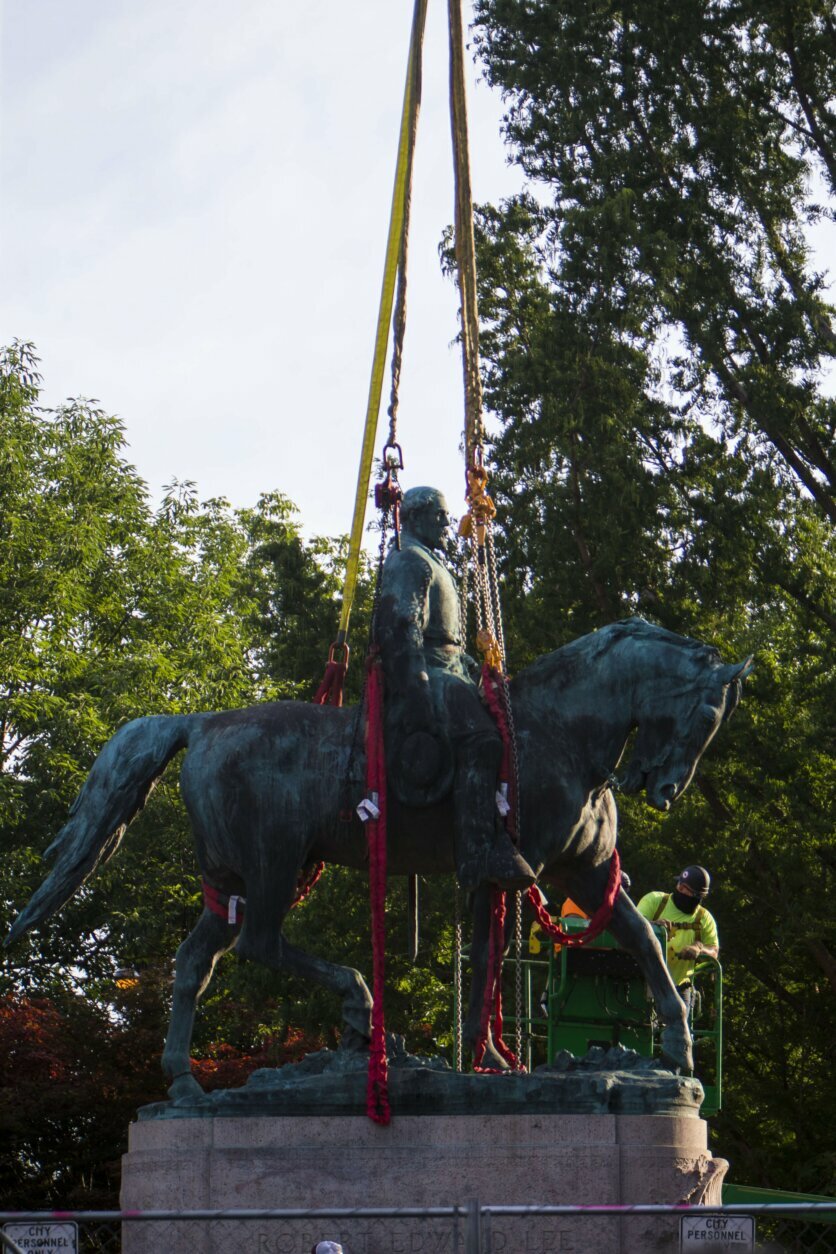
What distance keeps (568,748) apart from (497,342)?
1551 centimetres

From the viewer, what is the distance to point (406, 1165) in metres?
8.98

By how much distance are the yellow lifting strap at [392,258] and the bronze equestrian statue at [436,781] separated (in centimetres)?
110

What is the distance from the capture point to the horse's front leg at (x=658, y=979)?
9.66m

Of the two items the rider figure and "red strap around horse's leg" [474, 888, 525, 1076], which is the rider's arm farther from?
"red strap around horse's leg" [474, 888, 525, 1076]

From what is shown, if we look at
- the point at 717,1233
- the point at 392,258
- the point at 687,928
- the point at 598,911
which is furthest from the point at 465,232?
the point at 717,1233

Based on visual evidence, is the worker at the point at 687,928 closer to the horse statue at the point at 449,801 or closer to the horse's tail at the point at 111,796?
the horse statue at the point at 449,801

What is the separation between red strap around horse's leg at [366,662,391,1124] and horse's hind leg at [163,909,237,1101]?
908 millimetres

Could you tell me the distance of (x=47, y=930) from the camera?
26.5 metres

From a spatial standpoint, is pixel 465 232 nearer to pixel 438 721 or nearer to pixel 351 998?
pixel 438 721

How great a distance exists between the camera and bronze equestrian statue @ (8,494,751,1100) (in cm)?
968

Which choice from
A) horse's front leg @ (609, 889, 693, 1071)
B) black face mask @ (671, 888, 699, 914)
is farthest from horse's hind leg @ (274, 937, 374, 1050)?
black face mask @ (671, 888, 699, 914)

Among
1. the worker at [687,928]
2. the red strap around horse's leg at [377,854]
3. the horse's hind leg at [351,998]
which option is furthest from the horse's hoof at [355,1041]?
Result: the worker at [687,928]

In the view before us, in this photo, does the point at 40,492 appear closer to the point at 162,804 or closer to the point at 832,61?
the point at 162,804

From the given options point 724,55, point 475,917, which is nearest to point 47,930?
point 724,55
